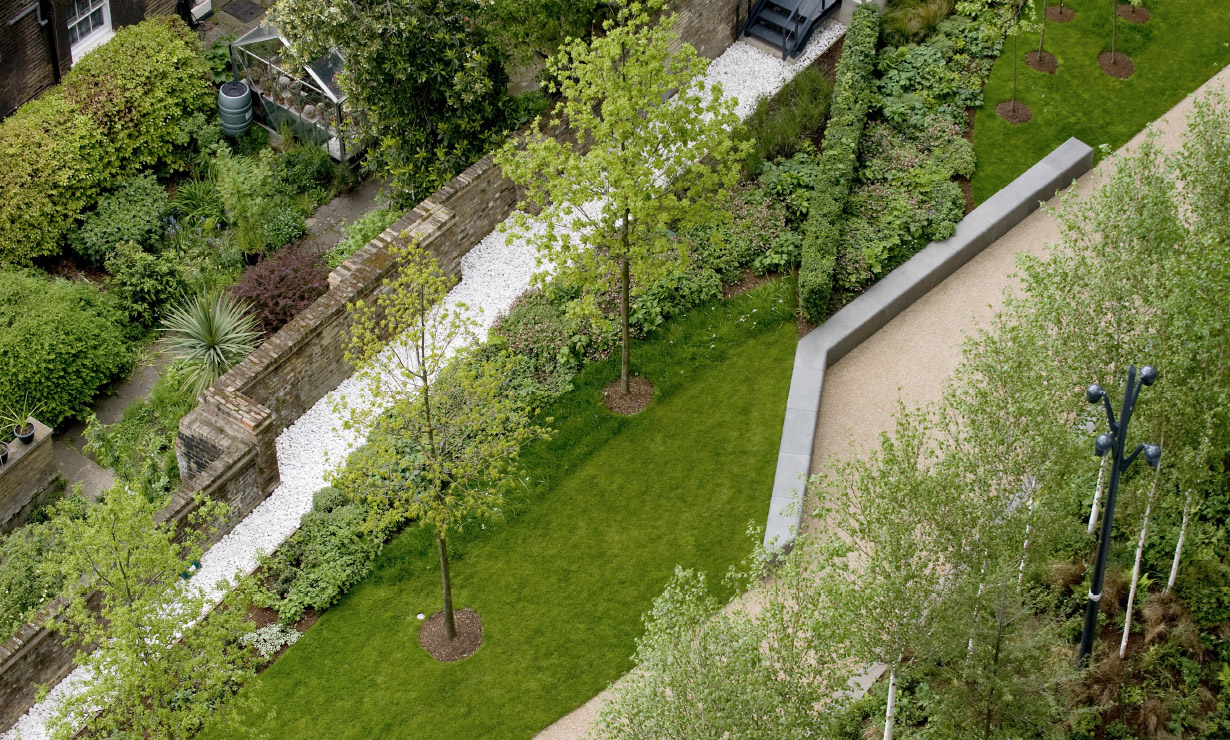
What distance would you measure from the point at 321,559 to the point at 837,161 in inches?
433

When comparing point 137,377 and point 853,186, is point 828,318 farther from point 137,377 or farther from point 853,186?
point 137,377

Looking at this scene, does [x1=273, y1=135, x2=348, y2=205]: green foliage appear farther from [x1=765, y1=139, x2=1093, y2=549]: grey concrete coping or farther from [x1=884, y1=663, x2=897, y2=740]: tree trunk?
[x1=884, y1=663, x2=897, y2=740]: tree trunk

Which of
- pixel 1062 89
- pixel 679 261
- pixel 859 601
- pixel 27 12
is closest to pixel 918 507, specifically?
pixel 859 601

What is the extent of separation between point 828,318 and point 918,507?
7497 millimetres

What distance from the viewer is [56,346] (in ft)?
74.4

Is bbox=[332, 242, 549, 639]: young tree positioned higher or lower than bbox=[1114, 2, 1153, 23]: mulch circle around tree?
lower

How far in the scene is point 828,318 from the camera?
76.2 ft

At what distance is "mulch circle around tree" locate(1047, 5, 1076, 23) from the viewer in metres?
28.0

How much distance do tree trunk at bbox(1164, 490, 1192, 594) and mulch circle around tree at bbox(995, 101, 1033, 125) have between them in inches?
390

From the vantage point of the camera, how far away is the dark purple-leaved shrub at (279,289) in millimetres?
22859

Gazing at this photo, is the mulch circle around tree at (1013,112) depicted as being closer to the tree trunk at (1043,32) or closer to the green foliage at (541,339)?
the tree trunk at (1043,32)

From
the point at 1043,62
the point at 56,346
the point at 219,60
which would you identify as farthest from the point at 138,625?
the point at 1043,62

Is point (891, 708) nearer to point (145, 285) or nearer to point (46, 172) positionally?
point (145, 285)

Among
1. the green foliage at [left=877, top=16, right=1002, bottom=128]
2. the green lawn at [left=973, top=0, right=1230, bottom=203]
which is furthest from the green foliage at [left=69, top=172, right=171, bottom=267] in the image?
the green lawn at [left=973, top=0, right=1230, bottom=203]
